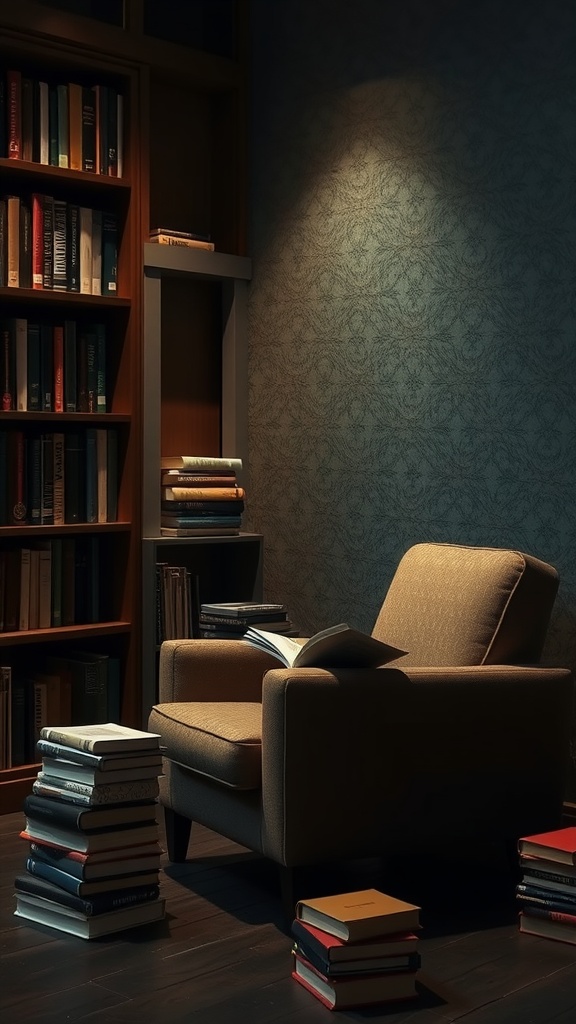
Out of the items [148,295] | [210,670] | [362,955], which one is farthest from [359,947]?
[148,295]

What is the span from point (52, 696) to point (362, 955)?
1854mm

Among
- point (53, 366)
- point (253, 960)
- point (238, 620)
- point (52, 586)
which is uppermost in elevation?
point (53, 366)

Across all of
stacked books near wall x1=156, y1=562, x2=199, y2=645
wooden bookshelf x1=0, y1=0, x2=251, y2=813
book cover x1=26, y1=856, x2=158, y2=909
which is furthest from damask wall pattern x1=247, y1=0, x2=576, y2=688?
book cover x1=26, y1=856, x2=158, y2=909

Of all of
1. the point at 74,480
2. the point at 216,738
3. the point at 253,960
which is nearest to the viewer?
the point at 253,960

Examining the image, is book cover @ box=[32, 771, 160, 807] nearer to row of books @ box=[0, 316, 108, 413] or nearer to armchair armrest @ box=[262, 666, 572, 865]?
armchair armrest @ box=[262, 666, 572, 865]

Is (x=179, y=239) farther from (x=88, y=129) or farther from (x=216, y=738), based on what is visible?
(x=216, y=738)

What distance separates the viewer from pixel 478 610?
123 inches

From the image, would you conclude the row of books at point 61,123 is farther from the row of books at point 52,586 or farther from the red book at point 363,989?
the red book at point 363,989

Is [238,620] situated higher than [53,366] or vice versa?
[53,366]

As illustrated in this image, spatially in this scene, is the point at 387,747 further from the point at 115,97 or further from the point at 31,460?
the point at 115,97

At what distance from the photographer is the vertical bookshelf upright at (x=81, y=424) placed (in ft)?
12.8

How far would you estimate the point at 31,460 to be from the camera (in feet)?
13.0

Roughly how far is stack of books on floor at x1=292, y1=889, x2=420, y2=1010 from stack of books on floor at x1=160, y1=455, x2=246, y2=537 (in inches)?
77.1

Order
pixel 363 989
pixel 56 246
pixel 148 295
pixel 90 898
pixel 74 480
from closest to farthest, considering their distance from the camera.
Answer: pixel 363 989, pixel 90 898, pixel 56 246, pixel 74 480, pixel 148 295
